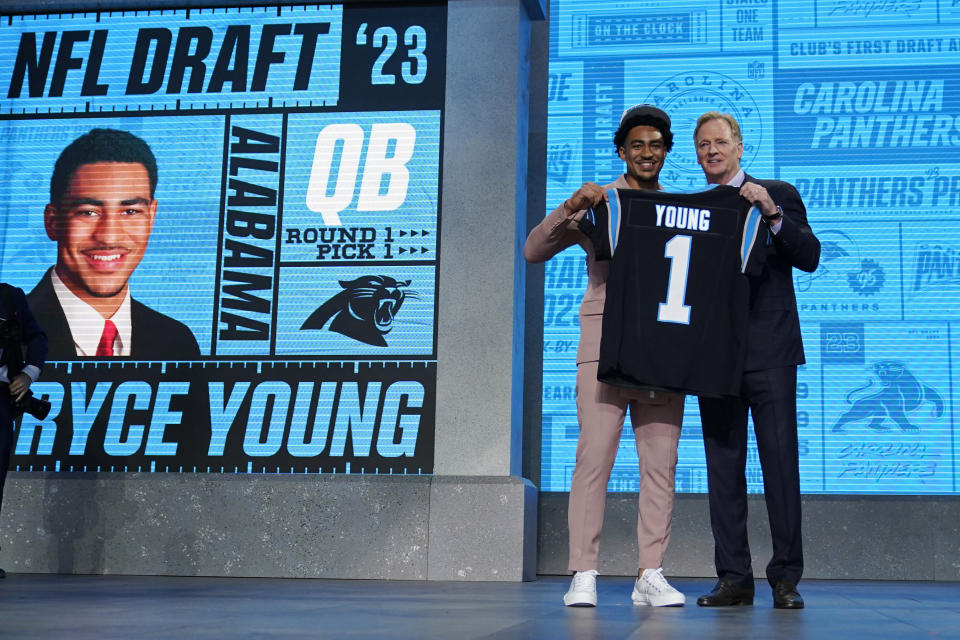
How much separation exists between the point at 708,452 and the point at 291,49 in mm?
3329

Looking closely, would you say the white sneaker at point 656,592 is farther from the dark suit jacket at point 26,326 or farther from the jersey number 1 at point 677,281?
the dark suit jacket at point 26,326

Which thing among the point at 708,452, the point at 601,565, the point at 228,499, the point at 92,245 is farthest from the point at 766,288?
the point at 92,245

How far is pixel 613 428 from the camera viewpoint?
3.44 metres

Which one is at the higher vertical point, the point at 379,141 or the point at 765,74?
the point at 765,74

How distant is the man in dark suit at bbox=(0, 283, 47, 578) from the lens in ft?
15.9

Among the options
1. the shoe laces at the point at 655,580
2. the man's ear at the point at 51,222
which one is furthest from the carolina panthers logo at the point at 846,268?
the man's ear at the point at 51,222

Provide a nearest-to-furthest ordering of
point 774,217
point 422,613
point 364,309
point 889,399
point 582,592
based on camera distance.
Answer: point 422,613
point 582,592
point 774,217
point 364,309
point 889,399

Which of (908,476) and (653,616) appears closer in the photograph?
(653,616)

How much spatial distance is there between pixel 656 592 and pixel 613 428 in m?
0.51

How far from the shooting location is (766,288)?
3.63m

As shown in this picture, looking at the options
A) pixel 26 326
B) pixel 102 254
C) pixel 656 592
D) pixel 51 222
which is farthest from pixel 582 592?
pixel 51 222

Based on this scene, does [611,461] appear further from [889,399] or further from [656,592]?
[889,399]

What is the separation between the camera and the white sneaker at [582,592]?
3.26m

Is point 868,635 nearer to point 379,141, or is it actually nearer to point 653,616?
point 653,616
